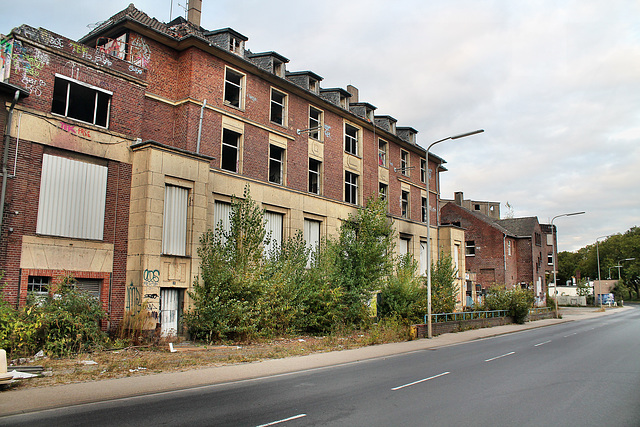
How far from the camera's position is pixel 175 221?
19.8 metres

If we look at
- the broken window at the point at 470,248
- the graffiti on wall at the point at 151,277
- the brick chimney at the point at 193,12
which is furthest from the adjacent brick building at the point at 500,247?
the graffiti on wall at the point at 151,277

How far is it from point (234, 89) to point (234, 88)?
0.16 feet

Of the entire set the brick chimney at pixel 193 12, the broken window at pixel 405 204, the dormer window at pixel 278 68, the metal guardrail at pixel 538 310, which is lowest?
the metal guardrail at pixel 538 310

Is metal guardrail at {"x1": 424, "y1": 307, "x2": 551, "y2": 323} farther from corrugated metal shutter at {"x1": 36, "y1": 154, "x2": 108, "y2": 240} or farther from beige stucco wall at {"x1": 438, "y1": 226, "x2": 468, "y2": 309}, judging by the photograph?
corrugated metal shutter at {"x1": 36, "y1": 154, "x2": 108, "y2": 240}

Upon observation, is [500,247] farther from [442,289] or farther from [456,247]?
[442,289]

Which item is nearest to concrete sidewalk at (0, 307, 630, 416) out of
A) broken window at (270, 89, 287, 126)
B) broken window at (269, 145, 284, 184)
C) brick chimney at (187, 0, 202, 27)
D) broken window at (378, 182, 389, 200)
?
broken window at (269, 145, 284, 184)

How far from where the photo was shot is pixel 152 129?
21297 mm

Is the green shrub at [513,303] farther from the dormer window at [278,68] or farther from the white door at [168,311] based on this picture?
the white door at [168,311]

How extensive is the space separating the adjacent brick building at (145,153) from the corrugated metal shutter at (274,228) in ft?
0.35

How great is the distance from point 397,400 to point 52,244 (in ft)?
43.0

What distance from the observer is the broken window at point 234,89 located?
79.0ft

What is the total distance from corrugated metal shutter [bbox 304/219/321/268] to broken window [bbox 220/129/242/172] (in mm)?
6097

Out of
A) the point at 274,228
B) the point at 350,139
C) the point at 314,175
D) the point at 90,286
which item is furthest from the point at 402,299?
the point at 90,286

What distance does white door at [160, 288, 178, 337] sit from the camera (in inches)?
741
